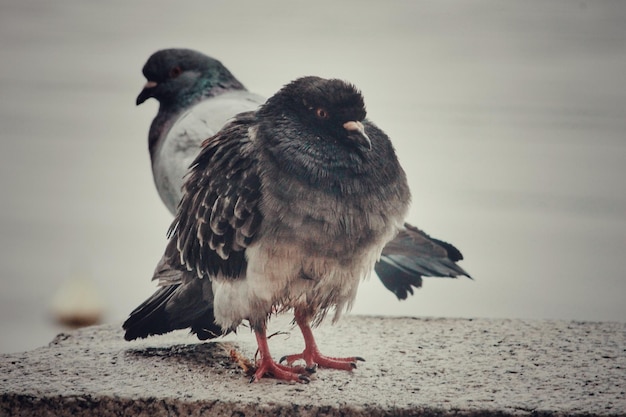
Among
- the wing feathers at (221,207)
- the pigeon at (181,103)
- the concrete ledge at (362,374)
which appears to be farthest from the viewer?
the pigeon at (181,103)

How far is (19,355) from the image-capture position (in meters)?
3.93

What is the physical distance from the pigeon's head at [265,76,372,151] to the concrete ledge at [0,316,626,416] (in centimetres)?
86

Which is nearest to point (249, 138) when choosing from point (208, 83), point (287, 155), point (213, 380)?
point (287, 155)

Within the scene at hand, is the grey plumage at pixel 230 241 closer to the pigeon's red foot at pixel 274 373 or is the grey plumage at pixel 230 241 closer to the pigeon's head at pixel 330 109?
the pigeon's head at pixel 330 109

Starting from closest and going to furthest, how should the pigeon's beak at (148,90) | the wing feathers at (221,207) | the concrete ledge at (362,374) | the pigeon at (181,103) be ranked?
the concrete ledge at (362,374)
the wing feathers at (221,207)
the pigeon at (181,103)
the pigeon's beak at (148,90)

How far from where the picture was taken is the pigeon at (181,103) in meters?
5.00

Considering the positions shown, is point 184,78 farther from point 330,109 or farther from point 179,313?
point 330,109

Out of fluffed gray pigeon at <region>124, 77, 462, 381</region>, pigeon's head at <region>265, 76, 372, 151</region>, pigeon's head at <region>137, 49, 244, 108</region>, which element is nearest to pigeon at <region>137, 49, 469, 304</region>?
pigeon's head at <region>137, 49, 244, 108</region>

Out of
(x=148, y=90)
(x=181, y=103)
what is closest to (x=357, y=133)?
(x=181, y=103)

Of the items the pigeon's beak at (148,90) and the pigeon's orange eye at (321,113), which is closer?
the pigeon's orange eye at (321,113)

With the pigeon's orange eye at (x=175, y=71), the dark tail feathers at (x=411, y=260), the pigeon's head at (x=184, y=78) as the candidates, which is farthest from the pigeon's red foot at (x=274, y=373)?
the pigeon's orange eye at (x=175, y=71)

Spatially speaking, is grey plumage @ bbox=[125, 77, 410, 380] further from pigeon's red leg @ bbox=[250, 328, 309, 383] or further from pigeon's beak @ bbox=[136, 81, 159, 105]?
pigeon's beak @ bbox=[136, 81, 159, 105]

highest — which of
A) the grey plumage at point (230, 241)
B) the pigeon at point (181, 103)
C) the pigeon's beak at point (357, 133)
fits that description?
the pigeon at point (181, 103)

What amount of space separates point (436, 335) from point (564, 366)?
0.61 metres
